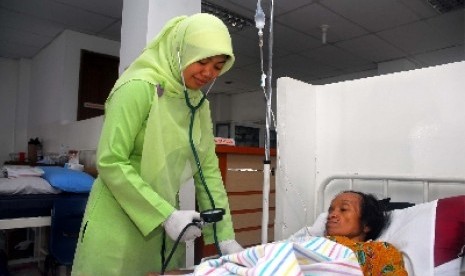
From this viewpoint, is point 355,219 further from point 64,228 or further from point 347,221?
point 64,228

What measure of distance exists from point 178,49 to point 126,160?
41cm

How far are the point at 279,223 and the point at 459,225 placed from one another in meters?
0.73

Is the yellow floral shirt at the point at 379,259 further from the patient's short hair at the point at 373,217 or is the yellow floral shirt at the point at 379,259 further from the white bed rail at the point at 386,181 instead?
the white bed rail at the point at 386,181

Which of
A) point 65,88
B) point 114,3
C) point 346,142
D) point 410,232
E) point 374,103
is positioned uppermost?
point 114,3

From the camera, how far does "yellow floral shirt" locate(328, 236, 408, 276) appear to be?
1.21 meters

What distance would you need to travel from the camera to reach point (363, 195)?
155 cm

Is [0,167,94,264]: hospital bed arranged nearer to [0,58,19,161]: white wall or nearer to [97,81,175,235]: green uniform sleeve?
[97,81,175,235]: green uniform sleeve

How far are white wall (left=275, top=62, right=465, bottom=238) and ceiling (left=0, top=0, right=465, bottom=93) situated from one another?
Answer: 2230mm

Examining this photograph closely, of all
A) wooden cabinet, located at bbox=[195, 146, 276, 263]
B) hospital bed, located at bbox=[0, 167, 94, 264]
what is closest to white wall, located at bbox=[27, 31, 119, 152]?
hospital bed, located at bbox=[0, 167, 94, 264]

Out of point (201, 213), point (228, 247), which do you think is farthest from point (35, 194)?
point (201, 213)

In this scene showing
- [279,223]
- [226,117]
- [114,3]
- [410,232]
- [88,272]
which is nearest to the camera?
[88,272]

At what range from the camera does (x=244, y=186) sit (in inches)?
120

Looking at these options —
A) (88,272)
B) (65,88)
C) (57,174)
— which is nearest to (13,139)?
(65,88)

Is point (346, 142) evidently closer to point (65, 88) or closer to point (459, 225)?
point (459, 225)
